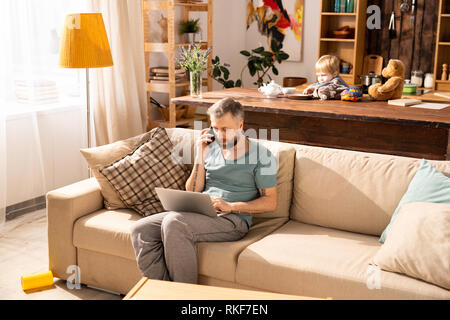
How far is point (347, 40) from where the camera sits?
575 centimetres

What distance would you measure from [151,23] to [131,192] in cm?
276

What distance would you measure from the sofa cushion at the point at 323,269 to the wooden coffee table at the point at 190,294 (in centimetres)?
27

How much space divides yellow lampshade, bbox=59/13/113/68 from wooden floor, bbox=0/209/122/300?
1152 mm

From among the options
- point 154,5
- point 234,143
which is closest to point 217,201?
point 234,143

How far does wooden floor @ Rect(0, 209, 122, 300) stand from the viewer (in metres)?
2.81

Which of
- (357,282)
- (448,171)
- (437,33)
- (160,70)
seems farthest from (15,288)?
(437,33)

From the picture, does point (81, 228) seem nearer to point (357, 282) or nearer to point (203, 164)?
point (203, 164)

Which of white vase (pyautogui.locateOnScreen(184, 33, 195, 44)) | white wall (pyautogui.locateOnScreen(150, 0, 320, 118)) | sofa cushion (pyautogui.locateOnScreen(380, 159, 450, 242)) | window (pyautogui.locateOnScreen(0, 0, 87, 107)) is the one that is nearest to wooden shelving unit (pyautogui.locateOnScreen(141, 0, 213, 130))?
white vase (pyautogui.locateOnScreen(184, 33, 195, 44))

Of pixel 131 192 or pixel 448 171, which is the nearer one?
pixel 448 171

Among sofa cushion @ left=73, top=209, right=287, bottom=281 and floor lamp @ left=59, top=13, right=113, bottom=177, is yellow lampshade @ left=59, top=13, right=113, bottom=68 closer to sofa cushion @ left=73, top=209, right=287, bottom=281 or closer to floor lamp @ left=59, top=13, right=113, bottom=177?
floor lamp @ left=59, top=13, right=113, bottom=177

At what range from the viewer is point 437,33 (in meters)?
5.32

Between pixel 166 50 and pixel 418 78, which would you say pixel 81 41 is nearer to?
pixel 166 50

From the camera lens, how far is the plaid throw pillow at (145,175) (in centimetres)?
290
